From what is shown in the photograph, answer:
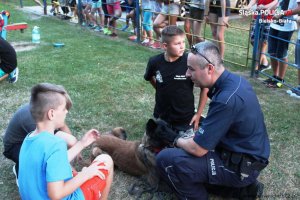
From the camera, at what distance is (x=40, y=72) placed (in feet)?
20.7

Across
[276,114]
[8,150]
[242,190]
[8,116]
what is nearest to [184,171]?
[242,190]

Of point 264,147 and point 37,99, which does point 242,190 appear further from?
point 37,99

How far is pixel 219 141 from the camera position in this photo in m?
2.57

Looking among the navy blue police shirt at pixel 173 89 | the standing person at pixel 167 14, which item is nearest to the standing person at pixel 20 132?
the navy blue police shirt at pixel 173 89

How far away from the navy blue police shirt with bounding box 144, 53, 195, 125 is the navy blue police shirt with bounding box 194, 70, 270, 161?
819 mm

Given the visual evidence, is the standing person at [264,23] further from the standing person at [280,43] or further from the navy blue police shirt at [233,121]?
the navy blue police shirt at [233,121]

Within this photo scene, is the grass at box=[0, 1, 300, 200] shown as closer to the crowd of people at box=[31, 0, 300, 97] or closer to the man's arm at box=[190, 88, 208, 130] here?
the crowd of people at box=[31, 0, 300, 97]

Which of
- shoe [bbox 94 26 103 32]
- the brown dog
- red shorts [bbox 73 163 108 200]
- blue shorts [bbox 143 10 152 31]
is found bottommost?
the brown dog

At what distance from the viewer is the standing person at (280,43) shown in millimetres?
5367

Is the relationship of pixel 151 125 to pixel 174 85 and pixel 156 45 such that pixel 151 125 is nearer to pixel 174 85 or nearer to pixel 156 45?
pixel 174 85

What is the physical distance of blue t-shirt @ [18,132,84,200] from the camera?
199 cm

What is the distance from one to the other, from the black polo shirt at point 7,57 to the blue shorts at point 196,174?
3.37 m

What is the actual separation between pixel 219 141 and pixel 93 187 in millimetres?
920

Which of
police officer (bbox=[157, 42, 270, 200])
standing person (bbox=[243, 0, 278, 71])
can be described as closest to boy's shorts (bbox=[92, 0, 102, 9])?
standing person (bbox=[243, 0, 278, 71])
